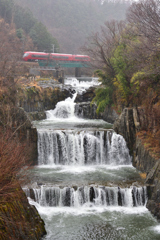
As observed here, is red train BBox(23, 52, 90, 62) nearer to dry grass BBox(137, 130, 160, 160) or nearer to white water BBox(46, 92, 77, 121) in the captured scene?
white water BBox(46, 92, 77, 121)

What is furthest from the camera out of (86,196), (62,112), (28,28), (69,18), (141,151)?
(69,18)

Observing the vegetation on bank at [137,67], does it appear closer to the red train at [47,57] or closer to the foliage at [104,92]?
the foliage at [104,92]

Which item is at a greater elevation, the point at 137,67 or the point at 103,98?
the point at 137,67

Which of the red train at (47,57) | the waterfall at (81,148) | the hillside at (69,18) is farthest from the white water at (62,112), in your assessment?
the hillside at (69,18)

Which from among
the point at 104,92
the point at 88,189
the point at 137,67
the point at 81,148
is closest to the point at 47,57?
the point at 104,92

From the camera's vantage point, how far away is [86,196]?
1304 cm

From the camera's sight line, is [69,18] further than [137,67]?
Yes

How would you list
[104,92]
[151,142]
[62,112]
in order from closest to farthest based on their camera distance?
[151,142] → [104,92] → [62,112]

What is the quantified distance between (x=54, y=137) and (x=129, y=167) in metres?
5.06

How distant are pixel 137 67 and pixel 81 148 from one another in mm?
6852

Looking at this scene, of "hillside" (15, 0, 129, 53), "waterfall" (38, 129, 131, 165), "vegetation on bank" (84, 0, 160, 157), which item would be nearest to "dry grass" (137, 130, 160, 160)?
"vegetation on bank" (84, 0, 160, 157)

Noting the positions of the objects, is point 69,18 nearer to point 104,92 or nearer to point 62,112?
point 62,112

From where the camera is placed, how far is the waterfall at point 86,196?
12953mm

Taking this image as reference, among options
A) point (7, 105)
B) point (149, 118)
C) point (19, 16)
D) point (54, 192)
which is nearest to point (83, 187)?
point (54, 192)
